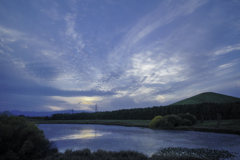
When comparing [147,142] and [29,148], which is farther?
[147,142]

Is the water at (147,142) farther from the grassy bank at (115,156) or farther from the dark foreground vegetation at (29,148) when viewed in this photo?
the dark foreground vegetation at (29,148)

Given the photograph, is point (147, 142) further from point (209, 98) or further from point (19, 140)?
point (209, 98)

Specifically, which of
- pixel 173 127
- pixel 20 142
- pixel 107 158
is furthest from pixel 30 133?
pixel 173 127

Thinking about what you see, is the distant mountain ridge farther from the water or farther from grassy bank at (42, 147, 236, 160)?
grassy bank at (42, 147, 236, 160)

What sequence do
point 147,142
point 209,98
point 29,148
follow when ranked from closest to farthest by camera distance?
point 29,148
point 147,142
point 209,98

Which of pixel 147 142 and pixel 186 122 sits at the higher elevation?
pixel 186 122

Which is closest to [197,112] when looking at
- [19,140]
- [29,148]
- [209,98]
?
[29,148]

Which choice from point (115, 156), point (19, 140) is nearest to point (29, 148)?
point (19, 140)

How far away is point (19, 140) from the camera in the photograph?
39.7 ft

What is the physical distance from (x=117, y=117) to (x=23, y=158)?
124145 millimetres

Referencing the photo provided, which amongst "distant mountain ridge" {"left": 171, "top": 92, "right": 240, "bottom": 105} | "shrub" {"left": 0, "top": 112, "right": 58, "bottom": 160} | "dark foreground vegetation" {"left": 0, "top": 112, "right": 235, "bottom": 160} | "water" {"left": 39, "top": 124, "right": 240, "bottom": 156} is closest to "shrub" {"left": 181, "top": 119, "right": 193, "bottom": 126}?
"water" {"left": 39, "top": 124, "right": 240, "bottom": 156}

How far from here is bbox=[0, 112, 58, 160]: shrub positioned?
11088 millimetres

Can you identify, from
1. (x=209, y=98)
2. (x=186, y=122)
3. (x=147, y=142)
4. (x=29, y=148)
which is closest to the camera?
(x=29, y=148)

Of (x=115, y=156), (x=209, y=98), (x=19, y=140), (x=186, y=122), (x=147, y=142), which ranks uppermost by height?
(x=209, y=98)
